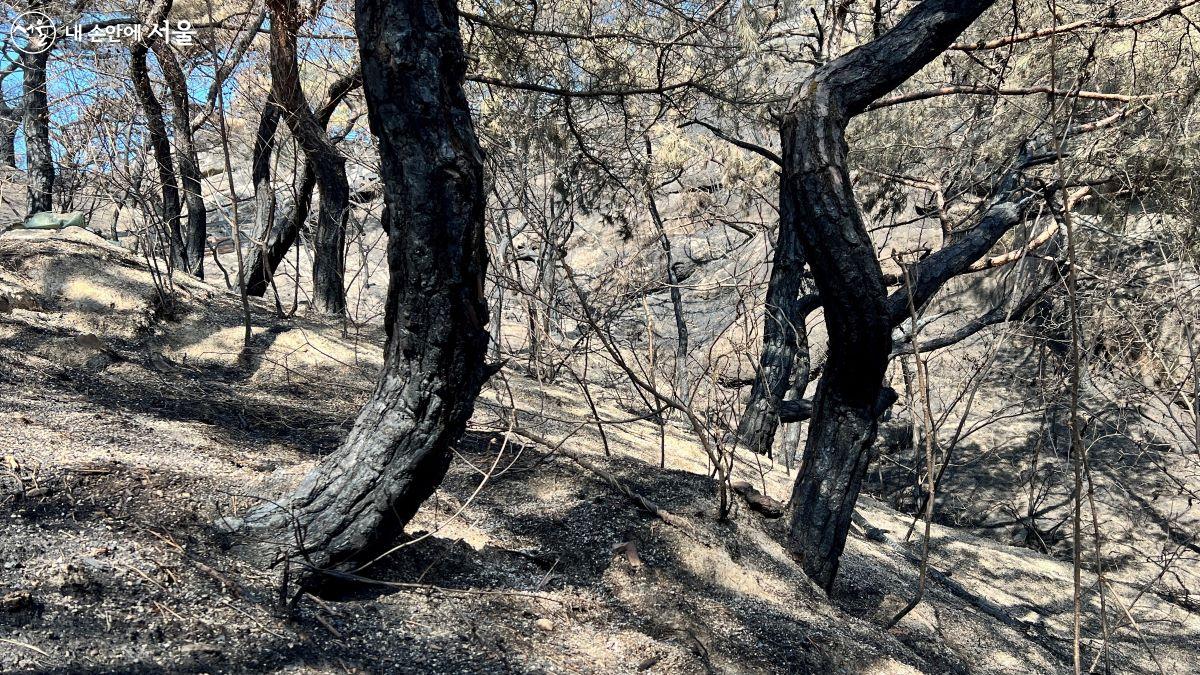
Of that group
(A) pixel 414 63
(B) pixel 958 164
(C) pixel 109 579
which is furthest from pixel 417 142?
(B) pixel 958 164

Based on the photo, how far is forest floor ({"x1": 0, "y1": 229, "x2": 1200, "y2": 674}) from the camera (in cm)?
207

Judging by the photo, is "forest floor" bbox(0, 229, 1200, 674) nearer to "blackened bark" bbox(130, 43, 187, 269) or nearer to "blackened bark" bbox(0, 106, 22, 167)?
"blackened bark" bbox(130, 43, 187, 269)

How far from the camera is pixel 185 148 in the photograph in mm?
6570

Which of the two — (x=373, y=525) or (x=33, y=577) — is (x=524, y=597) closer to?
(x=373, y=525)

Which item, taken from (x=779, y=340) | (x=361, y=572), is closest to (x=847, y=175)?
(x=361, y=572)

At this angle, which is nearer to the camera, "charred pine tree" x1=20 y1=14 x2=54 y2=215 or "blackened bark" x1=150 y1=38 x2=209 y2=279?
"blackened bark" x1=150 y1=38 x2=209 y2=279

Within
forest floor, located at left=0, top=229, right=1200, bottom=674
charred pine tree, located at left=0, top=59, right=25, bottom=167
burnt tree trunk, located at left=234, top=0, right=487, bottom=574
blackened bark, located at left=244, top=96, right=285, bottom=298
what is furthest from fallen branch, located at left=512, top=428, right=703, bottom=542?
charred pine tree, located at left=0, top=59, right=25, bottom=167

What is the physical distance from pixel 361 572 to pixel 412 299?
0.80 m

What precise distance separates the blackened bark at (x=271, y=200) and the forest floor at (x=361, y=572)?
1.36 metres

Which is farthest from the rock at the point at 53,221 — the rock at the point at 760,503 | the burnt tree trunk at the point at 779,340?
the rock at the point at 760,503

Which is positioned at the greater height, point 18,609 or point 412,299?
point 412,299

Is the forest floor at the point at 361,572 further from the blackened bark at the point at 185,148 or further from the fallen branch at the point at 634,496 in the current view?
the blackened bark at the point at 185,148

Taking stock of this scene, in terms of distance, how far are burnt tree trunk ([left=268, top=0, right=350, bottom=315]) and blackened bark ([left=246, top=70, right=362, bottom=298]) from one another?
0.20 m

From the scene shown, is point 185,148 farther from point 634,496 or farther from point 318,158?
point 634,496
